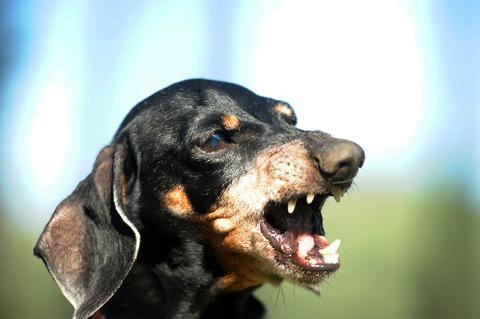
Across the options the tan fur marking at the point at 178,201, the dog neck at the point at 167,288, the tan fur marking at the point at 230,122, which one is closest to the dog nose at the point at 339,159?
the tan fur marking at the point at 230,122

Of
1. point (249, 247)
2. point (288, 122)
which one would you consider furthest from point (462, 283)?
point (249, 247)

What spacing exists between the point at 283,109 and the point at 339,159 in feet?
3.70

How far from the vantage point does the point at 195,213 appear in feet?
12.0

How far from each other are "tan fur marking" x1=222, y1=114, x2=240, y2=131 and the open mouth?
0.56 meters

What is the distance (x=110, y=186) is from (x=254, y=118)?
0.96 metres

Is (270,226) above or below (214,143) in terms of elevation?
below

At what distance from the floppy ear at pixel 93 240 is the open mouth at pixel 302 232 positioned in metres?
0.77

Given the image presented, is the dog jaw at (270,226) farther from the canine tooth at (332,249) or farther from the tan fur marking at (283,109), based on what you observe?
the tan fur marking at (283,109)

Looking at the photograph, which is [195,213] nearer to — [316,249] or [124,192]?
[124,192]

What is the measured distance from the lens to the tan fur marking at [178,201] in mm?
3674

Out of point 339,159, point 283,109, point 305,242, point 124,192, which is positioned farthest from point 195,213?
point 283,109

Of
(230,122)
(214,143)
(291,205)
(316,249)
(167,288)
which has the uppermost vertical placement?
(230,122)

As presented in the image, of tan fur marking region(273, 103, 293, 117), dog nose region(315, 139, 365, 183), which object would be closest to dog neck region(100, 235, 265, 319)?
dog nose region(315, 139, 365, 183)

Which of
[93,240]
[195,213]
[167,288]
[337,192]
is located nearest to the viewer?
[337,192]
